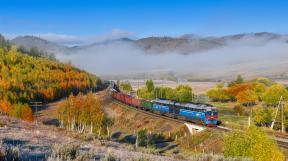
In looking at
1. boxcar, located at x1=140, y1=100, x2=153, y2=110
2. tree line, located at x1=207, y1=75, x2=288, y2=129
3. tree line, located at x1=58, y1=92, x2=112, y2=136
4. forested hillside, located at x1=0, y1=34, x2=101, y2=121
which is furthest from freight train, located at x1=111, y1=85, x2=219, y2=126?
forested hillside, located at x1=0, y1=34, x2=101, y2=121

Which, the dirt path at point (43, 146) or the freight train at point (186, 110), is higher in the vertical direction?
the dirt path at point (43, 146)

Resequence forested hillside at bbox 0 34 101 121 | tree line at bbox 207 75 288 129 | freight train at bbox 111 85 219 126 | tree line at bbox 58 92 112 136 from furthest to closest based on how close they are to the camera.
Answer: forested hillside at bbox 0 34 101 121
tree line at bbox 207 75 288 129
tree line at bbox 58 92 112 136
freight train at bbox 111 85 219 126

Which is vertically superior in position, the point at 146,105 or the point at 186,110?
the point at 186,110

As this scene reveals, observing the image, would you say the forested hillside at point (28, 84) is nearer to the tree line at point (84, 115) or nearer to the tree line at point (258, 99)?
the tree line at point (84, 115)

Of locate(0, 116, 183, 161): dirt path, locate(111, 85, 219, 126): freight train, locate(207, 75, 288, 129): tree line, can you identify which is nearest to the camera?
locate(0, 116, 183, 161): dirt path

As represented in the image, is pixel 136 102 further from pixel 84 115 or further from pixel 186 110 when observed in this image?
pixel 186 110

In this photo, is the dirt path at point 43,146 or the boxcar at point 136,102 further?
the boxcar at point 136,102

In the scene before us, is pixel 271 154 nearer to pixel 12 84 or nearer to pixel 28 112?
pixel 28 112

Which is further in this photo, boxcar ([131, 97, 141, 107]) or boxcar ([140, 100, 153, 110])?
boxcar ([131, 97, 141, 107])

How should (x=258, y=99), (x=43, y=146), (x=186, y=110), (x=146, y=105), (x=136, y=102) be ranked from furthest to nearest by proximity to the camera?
(x=258, y=99) < (x=136, y=102) < (x=146, y=105) < (x=186, y=110) < (x=43, y=146)

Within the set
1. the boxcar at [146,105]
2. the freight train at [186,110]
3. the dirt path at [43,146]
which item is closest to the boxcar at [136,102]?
the freight train at [186,110]

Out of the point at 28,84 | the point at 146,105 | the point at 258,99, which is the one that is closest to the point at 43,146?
the point at 146,105

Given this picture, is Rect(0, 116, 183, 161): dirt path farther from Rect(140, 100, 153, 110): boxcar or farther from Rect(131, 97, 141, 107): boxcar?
Rect(131, 97, 141, 107): boxcar

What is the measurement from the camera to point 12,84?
15512 centimetres
